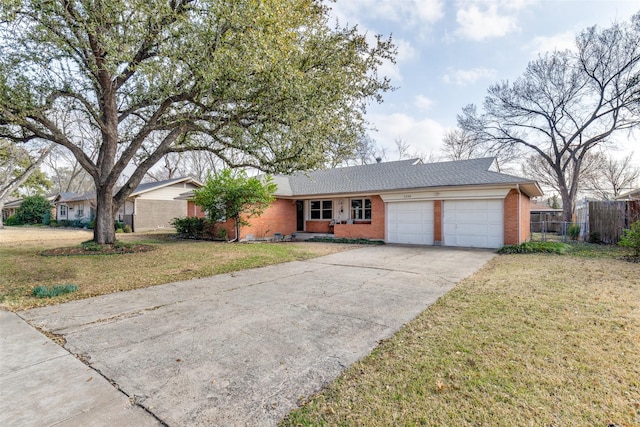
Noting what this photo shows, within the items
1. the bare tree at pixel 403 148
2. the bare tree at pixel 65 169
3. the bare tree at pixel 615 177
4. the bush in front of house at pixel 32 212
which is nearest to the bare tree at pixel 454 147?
the bare tree at pixel 403 148

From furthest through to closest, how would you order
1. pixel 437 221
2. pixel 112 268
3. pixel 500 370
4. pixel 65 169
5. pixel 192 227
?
1. pixel 65 169
2. pixel 192 227
3. pixel 437 221
4. pixel 112 268
5. pixel 500 370

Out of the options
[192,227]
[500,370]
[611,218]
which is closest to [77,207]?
[192,227]

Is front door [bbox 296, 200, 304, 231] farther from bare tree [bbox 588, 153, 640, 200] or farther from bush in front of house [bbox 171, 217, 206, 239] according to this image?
bare tree [bbox 588, 153, 640, 200]

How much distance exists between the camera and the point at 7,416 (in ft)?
7.74

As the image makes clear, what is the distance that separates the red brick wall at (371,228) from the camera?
52.1 ft

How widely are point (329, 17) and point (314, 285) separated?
8049 millimetres

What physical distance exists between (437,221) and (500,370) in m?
11.9

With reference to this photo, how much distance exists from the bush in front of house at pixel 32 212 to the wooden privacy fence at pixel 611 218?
47232 mm

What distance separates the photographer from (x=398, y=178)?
16.2 metres

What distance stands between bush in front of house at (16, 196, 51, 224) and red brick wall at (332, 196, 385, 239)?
35.9 meters

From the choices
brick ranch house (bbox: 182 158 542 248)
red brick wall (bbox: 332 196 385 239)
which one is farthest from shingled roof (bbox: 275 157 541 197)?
red brick wall (bbox: 332 196 385 239)

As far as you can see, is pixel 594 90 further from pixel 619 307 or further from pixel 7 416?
pixel 7 416

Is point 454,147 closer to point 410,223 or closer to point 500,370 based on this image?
point 410,223

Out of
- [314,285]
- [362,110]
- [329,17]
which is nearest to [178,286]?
[314,285]
